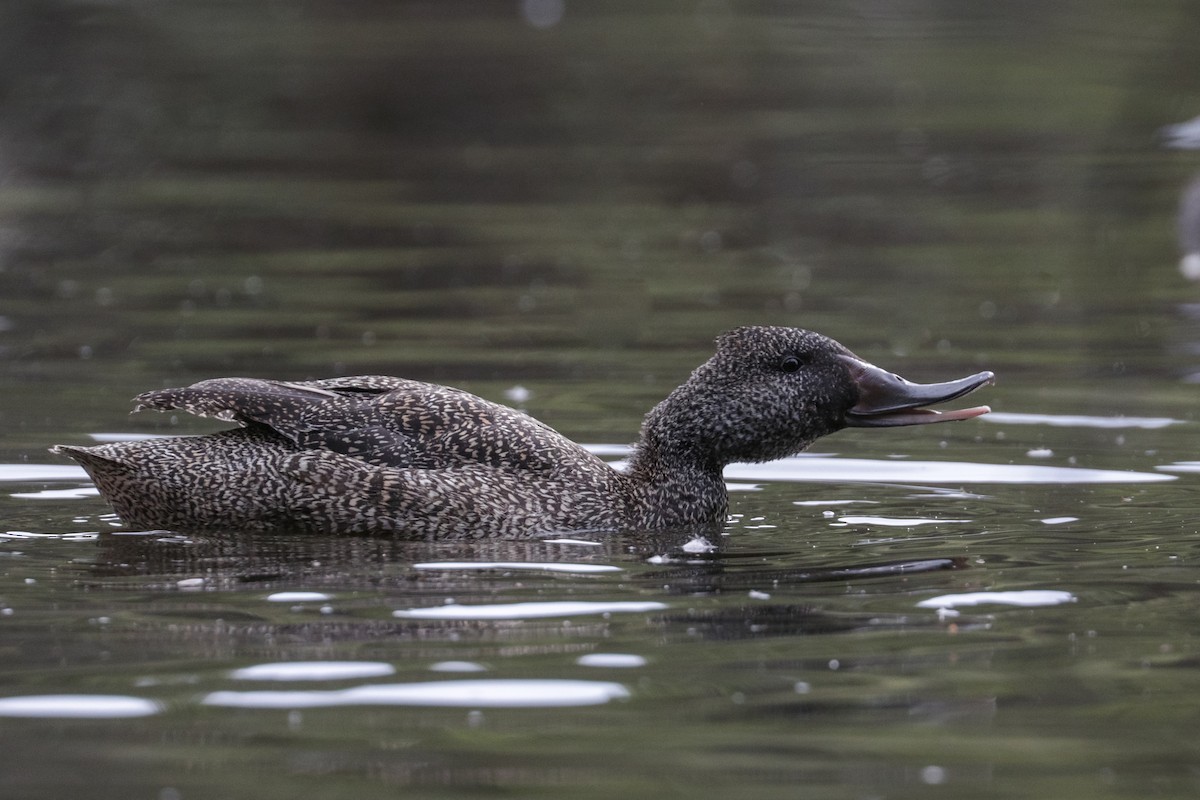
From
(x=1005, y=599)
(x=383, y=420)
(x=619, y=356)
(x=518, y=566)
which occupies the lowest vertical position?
(x=1005, y=599)

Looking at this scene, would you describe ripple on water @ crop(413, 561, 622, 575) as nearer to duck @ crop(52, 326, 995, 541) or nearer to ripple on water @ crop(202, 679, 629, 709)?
duck @ crop(52, 326, 995, 541)

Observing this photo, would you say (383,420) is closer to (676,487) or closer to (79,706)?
(676,487)

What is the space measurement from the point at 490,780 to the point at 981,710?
5.02 ft

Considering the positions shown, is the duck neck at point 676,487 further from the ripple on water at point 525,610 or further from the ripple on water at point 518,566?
the ripple on water at point 525,610

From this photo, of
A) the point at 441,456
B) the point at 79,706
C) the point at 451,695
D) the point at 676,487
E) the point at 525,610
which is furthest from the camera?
the point at 676,487

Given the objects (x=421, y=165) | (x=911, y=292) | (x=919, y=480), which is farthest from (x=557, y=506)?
(x=421, y=165)

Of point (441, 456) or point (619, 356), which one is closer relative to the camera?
point (441, 456)

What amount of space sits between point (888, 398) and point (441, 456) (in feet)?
6.46

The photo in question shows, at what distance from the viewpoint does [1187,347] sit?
44.5ft

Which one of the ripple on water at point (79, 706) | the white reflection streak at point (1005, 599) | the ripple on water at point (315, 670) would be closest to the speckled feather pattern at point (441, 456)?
the white reflection streak at point (1005, 599)

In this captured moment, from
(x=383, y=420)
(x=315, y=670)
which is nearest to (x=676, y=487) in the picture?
(x=383, y=420)

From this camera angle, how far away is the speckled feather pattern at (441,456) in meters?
8.62

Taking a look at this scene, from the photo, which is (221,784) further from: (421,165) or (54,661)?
(421,165)

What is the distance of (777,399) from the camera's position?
912 centimetres
